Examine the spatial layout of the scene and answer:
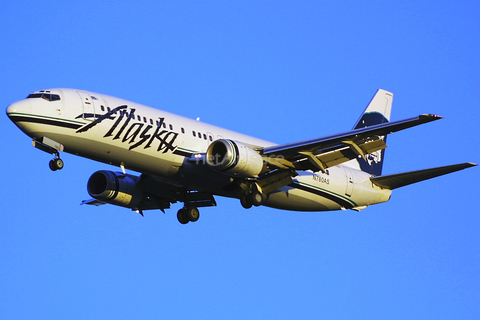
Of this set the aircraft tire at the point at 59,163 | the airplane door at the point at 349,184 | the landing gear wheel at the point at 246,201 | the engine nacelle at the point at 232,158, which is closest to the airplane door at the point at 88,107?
the aircraft tire at the point at 59,163

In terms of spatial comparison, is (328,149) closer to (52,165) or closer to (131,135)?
(131,135)

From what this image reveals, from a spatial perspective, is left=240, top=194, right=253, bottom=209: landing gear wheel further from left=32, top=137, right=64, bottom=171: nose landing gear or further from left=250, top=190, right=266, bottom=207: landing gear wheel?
left=32, top=137, right=64, bottom=171: nose landing gear

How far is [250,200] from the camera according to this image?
1624 inches

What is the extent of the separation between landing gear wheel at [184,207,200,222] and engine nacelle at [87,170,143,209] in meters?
2.94

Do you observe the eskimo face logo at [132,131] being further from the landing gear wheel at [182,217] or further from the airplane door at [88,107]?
the landing gear wheel at [182,217]

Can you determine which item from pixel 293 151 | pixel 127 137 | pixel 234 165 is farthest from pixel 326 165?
pixel 127 137

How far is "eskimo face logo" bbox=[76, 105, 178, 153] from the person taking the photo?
37.8 meters

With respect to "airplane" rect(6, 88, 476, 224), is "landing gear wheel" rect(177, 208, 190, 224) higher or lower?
lower

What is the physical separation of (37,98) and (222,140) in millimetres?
9329

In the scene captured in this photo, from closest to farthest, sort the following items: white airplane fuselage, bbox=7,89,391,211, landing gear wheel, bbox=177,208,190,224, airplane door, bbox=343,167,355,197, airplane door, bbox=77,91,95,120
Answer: white airplane fuselage, bbox=7,89,391,211 → airplane door, bbox=77,91,95,120 → landing gear wheel, bbox=177,208,190,224 → airplane door, bbox=343,167,355,197

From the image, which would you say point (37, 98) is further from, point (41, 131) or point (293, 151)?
point (293, 151)

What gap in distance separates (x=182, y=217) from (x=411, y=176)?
1360 centimetres

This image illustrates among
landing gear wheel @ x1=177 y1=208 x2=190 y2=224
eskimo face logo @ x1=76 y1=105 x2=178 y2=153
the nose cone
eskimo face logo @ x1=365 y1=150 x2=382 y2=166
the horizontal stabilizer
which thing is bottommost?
landing gear wheel @ x1=177 y1=208 x2=190 y2=224

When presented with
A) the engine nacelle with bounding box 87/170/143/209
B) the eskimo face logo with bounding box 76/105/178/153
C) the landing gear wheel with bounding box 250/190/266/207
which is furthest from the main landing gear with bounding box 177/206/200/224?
the eskimo face logo with bounding box 76/105/178/153
